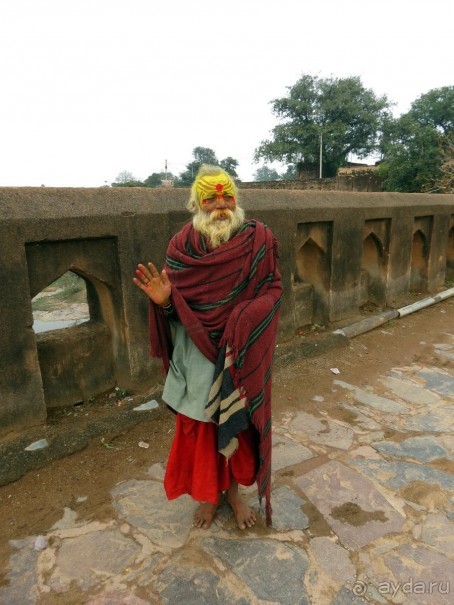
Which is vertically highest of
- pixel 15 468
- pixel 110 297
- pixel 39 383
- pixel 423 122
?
pixel 423 122

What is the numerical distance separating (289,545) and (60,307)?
27.2 feet

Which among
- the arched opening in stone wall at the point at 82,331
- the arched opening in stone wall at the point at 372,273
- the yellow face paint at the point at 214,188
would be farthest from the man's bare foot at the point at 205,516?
the arched opening in stone wall at the point at 372,273

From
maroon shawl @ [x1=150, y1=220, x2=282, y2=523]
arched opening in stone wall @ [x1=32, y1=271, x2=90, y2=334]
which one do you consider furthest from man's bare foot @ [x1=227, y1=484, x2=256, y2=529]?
arched opening in stone wall @ [x1=32, y1=271, x2=90, y2=334]

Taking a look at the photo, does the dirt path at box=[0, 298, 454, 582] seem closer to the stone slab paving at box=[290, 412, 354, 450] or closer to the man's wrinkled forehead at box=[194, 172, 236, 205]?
the stone slab paving at box=[290, 412, 354, 450]

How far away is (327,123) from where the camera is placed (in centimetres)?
3444

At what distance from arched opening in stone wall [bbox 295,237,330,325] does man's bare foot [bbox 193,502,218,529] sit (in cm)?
306

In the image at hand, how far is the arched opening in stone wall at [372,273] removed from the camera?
18.4 ft

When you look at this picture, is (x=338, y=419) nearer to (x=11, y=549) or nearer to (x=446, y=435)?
(x=446, y=435)

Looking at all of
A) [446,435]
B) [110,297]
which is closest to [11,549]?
[110,297]

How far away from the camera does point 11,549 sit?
1932 millimetres

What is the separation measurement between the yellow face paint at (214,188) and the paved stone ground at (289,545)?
1.59 meters

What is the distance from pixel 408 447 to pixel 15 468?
2.46 metres

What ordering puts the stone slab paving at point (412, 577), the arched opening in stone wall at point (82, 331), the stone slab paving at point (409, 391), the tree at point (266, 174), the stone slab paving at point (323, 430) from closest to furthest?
1. the stone slab paving at point (412, 577)
2. the arched opening in stone wall at point (82, 331)
3. the stone slab paving at point (323, 430)
4. the stone slab paving at point (409, 391)
5. the tree at point (266, 174)

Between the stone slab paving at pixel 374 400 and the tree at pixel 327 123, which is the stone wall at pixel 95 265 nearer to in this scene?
the stone slab paving at pixel 374 400
